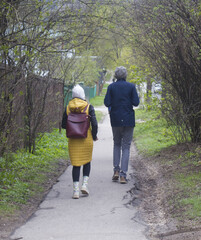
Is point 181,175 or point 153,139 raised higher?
point 181,175

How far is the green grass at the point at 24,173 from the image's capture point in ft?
22.9

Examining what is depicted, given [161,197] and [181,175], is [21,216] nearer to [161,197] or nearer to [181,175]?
[161,197]

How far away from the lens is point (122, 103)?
28.3 ft

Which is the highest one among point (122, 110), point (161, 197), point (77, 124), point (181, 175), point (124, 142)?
point (122, 110)

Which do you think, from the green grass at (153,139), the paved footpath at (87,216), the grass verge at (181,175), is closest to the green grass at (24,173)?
the paved footpath at (87,216)

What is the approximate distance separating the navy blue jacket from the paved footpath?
1.11 meters

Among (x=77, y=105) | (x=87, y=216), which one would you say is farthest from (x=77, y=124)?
(x=87, y=216)

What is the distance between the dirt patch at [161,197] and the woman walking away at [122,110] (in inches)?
18.4

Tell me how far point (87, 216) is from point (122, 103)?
2868mm

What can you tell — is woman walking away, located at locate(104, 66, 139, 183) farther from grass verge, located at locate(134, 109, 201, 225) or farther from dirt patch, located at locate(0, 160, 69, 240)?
dirt patch, located at locate(0, 160, 69, 240)

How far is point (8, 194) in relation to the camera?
7.08 meters

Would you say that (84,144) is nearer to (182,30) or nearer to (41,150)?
(182,30)

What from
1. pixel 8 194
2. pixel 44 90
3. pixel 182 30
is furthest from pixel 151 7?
pixel 8 194

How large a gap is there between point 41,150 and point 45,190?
459 centimetres
